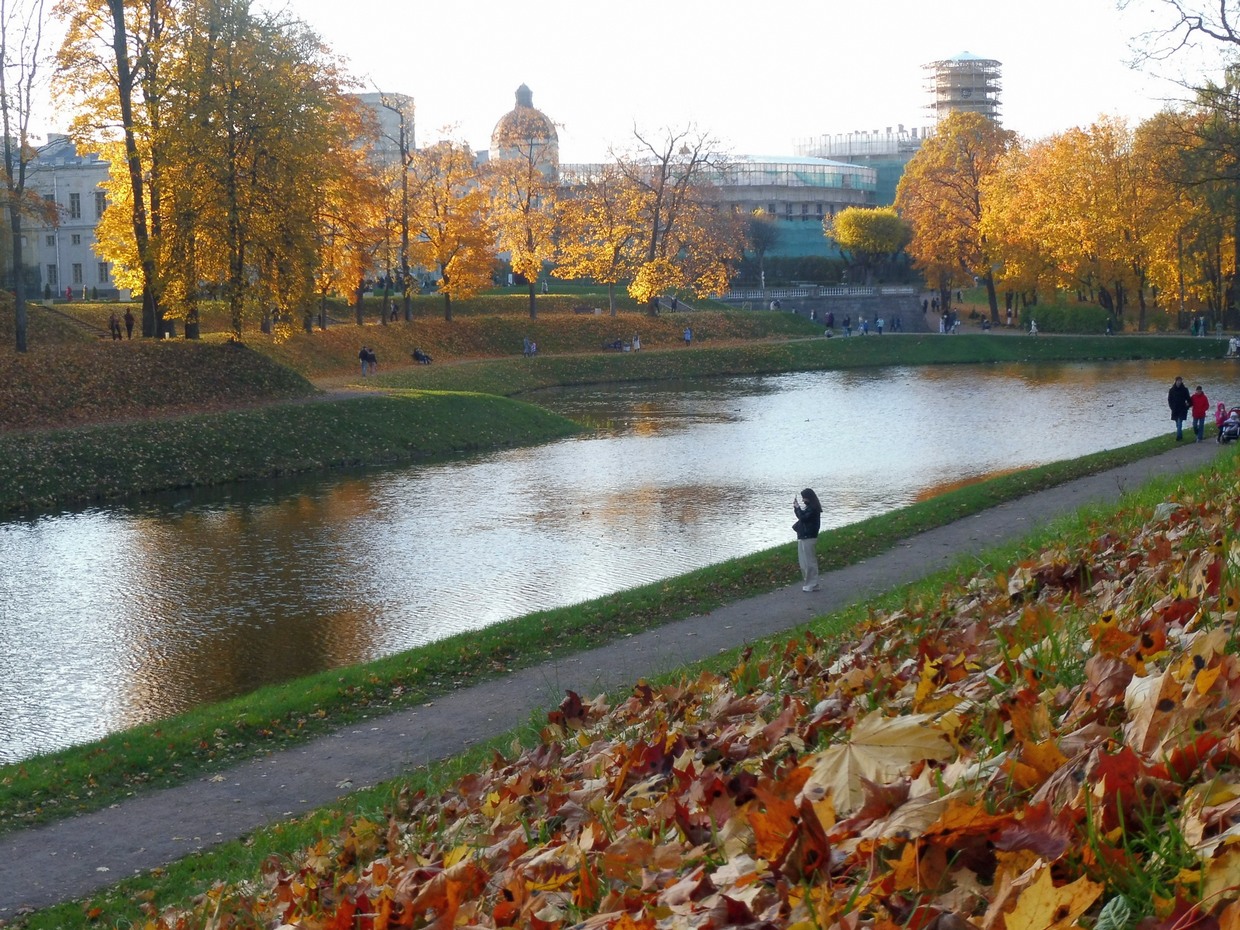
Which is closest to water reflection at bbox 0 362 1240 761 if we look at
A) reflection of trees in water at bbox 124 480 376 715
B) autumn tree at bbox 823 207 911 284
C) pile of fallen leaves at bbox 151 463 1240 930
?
reflection of trees in water at bbox 124 480 376 715

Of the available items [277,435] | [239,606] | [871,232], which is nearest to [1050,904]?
[239,606]

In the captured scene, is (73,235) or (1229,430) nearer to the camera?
(1229,430)

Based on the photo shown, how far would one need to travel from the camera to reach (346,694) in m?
13.0

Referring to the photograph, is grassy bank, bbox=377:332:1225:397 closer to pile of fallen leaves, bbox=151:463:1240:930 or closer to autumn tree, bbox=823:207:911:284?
autumn tree, bbox=823:207:911:284

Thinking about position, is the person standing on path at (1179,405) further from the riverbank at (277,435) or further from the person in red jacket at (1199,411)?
the riverbank at (277,435)

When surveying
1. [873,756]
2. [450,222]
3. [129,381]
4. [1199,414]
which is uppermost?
[450,222]

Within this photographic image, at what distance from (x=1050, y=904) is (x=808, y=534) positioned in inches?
541

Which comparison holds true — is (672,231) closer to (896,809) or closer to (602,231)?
(602,231)

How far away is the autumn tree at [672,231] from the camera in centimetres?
6850

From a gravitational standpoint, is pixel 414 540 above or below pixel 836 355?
below

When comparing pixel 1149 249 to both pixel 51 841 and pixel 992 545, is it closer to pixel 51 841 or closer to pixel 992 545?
pixel 992 545

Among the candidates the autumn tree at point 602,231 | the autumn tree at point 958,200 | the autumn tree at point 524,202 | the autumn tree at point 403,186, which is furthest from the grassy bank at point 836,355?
the autumn tree at point 958,200

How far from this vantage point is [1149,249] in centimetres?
6519

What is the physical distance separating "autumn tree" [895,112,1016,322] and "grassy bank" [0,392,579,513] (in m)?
41.7
